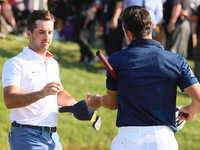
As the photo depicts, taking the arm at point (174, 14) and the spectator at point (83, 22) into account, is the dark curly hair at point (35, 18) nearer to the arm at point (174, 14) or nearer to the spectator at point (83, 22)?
the arm at point (174, 14)

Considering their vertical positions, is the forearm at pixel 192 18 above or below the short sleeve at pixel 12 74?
below

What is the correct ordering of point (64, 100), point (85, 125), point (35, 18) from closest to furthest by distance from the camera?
point (35, 18) → point (64, 100) → point (85, 125)

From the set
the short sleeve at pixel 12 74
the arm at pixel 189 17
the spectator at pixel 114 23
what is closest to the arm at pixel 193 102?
the short sleeve at pixel 12 74

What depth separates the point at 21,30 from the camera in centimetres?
1285

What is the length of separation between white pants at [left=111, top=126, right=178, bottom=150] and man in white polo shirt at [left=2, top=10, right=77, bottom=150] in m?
0.73

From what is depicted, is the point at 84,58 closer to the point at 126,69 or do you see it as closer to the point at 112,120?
the point at 112,120

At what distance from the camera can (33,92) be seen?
2.79 meters

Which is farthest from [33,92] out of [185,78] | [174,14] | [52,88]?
[174,14]

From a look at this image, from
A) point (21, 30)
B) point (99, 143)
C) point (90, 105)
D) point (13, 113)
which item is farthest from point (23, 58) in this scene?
point (21, 30)

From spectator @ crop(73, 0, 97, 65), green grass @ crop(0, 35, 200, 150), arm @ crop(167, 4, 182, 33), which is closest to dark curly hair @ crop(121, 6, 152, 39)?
green grass @ crop(0, 35, 200, 150)

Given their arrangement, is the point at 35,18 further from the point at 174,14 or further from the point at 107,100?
the point at 174,14

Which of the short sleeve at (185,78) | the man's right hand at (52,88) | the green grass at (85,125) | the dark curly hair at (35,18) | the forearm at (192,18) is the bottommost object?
the green grass at (85,125)

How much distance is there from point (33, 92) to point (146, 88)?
0.95 m

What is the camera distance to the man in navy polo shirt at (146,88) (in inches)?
98.6
